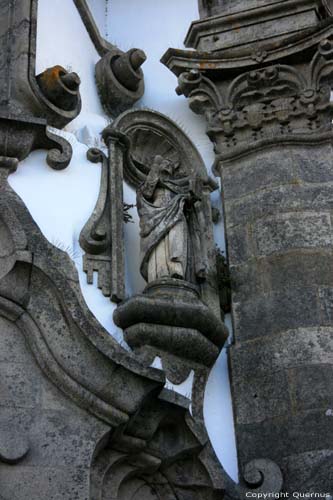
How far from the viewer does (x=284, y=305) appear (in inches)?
384

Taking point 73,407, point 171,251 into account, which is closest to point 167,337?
point 171,251

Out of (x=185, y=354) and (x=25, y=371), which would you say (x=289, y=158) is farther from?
(x=25, y=371)

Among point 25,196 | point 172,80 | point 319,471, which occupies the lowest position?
point 319,471

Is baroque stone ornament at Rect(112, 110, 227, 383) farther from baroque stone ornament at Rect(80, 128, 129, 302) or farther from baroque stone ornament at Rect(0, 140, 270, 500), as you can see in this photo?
baroque stone ornament at Rect(0, 140, 270, 500)

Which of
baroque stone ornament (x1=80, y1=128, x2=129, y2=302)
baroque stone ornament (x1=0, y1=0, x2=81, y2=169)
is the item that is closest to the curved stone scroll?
baroque stone ornament (x1=80, y1=128, x2=129, y2=302)

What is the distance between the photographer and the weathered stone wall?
9.20 meters

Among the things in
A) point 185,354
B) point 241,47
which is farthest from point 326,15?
point 185,354

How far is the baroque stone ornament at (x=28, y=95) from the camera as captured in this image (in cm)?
987

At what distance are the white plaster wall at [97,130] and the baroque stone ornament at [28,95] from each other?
124 millimetres

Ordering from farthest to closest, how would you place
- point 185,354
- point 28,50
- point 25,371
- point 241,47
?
point 241,47 → point 28,50 → point 185,354 → point 25,371

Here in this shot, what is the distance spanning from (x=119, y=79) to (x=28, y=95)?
113cm

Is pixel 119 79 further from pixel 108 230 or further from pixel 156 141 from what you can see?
pixel 108 230

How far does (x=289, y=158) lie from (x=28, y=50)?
6.97 ft

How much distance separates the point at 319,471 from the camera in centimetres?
897
